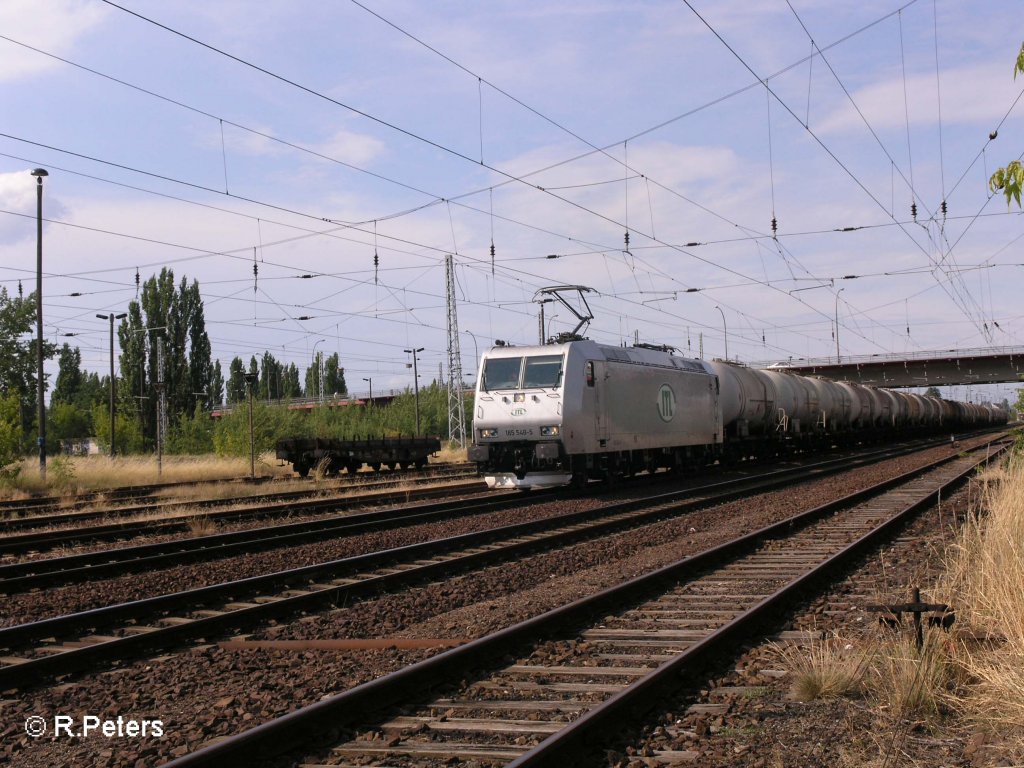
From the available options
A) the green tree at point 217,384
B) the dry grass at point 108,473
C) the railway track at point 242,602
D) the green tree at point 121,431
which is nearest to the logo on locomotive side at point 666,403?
the railway track at point 242,602

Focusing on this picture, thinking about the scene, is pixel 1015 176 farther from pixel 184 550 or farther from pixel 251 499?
pixel 251 499

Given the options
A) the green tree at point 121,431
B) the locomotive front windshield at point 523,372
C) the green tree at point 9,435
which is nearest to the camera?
the locomotive front windshield at point 523,372

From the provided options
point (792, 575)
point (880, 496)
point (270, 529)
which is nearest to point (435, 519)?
point (270, 529)

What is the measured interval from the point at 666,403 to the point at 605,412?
3672 millimetres

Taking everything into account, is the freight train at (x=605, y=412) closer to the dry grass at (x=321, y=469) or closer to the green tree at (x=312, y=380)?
the dry grass at (x=321, y=469)

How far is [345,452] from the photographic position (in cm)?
3088

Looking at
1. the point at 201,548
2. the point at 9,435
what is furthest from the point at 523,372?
the point at 9,435

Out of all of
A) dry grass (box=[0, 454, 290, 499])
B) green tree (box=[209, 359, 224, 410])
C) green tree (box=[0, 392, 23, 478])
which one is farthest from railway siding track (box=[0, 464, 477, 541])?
A: green tree (box=[209, 359, 224, 410])

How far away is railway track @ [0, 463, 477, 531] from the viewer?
1770cm

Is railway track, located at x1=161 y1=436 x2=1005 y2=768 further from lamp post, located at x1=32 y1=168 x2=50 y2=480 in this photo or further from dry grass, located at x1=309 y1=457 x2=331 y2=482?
lamp post, located at x1=32 y1=168 x2=50 y2=480

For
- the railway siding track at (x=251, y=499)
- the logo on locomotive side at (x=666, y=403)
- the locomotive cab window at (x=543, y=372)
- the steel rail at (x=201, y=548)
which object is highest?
the locomotive cab window at (x=543, y=372)

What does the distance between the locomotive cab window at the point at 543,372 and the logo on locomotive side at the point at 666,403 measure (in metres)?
4.44

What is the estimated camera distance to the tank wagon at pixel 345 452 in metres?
30.4

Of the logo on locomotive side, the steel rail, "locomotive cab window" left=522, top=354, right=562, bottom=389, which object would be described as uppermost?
"locomotive cab window" left=522, top=354, right=562, bottom=389
